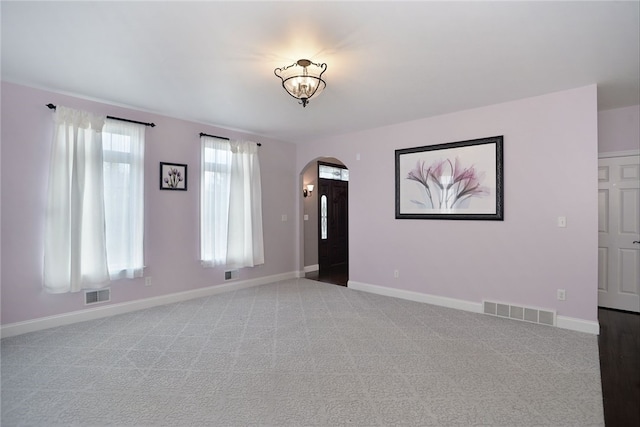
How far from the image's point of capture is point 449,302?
14.8ft

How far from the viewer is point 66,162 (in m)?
3.66

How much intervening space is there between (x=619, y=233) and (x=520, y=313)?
1.92m

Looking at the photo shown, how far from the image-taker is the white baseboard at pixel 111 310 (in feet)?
11.4

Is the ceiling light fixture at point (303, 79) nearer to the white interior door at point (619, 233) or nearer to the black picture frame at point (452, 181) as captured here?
the black picture frame at point (452, 181)

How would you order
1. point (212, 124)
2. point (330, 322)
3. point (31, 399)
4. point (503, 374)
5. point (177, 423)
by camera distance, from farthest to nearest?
point (212, 124)
point (330, 322)
point (503, 374)
point (31, 399)
point (177, 423)

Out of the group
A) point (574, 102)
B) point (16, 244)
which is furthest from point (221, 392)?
point (574, 102)

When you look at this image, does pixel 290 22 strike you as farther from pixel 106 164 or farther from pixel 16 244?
pixel 16 244

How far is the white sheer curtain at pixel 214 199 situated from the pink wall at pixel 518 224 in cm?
245

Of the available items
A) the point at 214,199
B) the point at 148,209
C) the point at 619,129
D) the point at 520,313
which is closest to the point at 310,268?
the point at 214,199

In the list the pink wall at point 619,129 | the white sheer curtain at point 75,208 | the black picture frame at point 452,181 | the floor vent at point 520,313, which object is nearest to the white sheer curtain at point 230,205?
the white sheer curtain at point 75,208

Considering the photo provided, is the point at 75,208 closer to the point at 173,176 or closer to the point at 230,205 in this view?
the point at 173,176

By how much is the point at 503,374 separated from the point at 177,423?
8.01ft

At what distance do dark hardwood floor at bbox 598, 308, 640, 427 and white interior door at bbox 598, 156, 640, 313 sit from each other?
27cm

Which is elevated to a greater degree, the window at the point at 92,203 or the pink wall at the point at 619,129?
the pink wall at the point at 619,129
